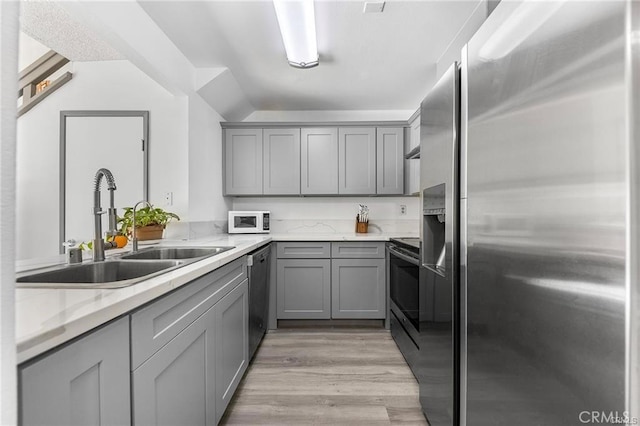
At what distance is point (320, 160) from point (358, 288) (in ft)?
4.84

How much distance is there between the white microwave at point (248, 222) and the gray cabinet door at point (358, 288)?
956mm

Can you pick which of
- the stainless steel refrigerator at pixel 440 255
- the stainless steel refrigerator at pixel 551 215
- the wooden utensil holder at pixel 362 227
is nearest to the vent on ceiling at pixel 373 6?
the stainless steel refrigerator at pixel 440 255

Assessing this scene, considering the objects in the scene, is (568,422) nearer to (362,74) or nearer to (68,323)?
(68,323)

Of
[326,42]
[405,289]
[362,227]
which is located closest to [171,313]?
[405,289]

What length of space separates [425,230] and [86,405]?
1.46 meters

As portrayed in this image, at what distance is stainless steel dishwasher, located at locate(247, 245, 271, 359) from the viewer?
2.23 metres

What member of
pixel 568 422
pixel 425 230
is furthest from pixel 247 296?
pixel 568 422

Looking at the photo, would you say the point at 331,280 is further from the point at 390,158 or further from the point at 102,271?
the point at 102,271

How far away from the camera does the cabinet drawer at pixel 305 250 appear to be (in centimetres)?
317

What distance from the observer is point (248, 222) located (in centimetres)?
353

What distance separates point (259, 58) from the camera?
102 inches

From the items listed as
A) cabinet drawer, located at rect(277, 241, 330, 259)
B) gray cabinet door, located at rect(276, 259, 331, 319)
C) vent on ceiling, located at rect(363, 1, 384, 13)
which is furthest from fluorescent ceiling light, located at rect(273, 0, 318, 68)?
gray cabinet door, located at rect(276, 259, 331, 319)

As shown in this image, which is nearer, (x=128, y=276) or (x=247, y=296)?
(x=128, y=276)

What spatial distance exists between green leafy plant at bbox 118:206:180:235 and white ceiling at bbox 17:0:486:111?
129 cm
